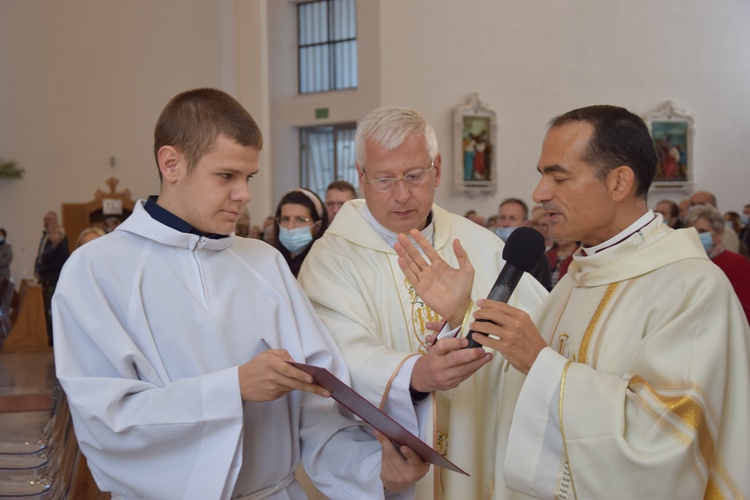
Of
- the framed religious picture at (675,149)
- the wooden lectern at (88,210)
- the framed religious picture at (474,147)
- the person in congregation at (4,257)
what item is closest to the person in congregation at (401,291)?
the person in congregation at (4,257)

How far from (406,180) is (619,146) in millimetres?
835

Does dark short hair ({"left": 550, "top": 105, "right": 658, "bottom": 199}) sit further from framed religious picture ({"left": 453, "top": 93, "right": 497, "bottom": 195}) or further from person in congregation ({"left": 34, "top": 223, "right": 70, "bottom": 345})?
framed religious picture ({"left": 453, "top": 93, "right": 497, "bottom": 195})

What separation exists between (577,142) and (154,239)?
4.22 ft

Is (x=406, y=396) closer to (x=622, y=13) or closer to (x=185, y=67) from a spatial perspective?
(x=185, y=67)

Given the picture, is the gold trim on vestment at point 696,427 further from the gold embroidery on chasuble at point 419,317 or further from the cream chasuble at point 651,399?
the gold embroidery on chasuble at point 419,317

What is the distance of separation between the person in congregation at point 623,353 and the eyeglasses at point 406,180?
0.51 metres

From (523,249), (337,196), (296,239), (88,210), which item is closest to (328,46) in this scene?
(88,210)

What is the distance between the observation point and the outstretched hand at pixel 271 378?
2.08 metres

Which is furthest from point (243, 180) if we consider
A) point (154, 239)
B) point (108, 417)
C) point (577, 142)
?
point (577, 142)

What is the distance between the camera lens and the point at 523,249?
2355mm

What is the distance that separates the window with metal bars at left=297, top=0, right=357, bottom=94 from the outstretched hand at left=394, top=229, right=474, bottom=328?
51.2 feet

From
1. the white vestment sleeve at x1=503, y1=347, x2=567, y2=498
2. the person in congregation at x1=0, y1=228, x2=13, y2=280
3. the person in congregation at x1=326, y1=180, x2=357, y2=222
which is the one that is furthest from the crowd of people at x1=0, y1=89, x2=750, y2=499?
the person in congregation at x1=0, y1=228, x2=13, y2=280

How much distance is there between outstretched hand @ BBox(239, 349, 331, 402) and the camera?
208 cm

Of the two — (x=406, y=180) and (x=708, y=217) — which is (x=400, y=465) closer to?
(x=406, y=180)
